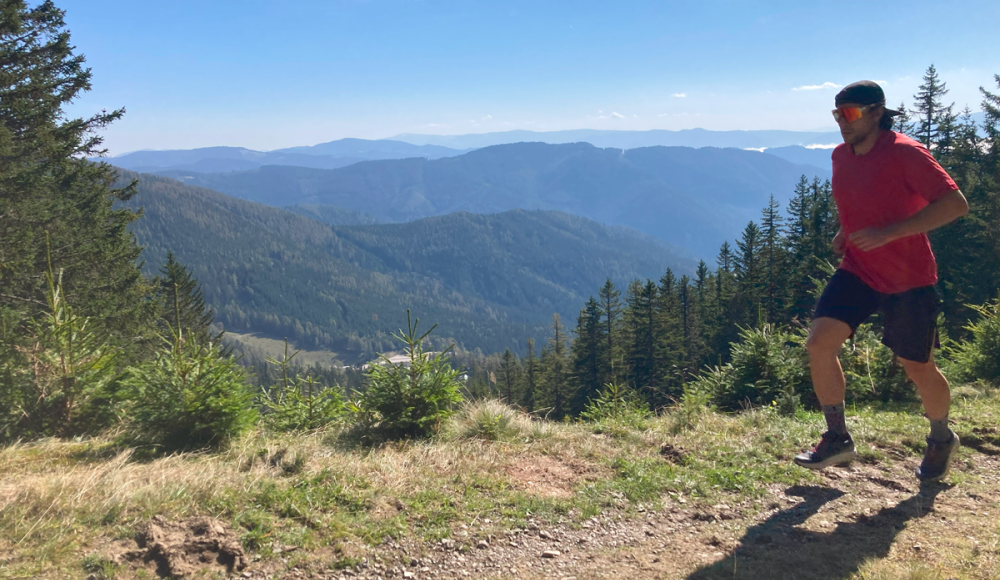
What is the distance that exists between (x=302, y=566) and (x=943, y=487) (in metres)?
3.96

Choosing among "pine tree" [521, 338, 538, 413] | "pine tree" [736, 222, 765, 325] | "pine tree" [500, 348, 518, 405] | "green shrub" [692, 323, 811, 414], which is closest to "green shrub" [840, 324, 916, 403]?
"green shrub" [692, 323, 811, 414]

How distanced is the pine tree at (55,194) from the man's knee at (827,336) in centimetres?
1484

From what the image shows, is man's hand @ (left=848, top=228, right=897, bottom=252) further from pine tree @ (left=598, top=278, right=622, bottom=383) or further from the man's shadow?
pine tree @ (left=598, top=278, right=622, bottom=383)

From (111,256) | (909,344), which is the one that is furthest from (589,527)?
(111,256)

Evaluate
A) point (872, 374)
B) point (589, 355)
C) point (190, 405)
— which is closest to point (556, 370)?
point (589, 355)

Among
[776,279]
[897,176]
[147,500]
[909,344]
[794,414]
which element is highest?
[897,176]

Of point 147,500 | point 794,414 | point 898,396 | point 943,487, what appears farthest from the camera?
point 898,396

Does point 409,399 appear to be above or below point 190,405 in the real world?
below

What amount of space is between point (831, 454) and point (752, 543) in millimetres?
1077

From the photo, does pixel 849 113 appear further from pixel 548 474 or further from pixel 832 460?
pixel 548 474

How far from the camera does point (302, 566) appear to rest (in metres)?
2.83

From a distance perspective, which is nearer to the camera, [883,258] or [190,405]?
[883,258]

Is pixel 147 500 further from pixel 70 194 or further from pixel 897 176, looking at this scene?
pixel 70 194

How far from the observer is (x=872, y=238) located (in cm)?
321
